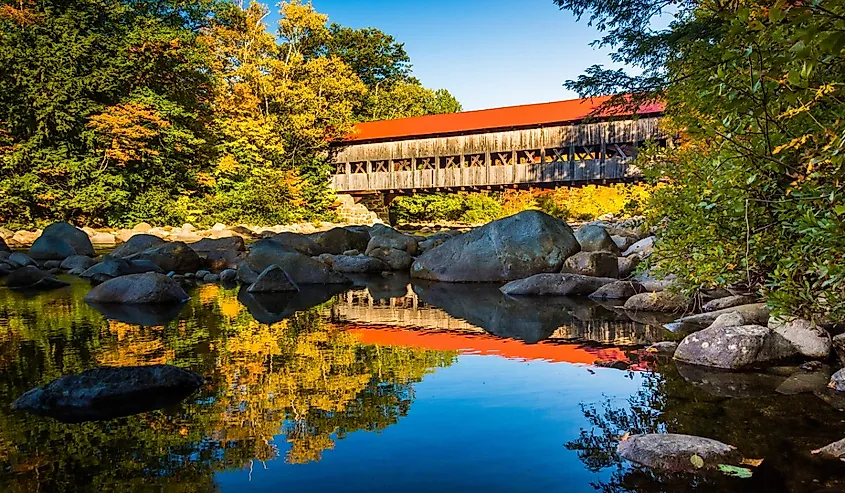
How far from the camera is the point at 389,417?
3553 mm

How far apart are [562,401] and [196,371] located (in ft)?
7.78

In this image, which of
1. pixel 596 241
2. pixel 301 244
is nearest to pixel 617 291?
pixel 596 241

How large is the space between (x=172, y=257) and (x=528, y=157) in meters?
17.7

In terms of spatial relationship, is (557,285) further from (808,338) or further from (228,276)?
(228,276)

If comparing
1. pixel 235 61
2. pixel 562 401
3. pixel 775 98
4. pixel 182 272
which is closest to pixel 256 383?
pixel 562 401

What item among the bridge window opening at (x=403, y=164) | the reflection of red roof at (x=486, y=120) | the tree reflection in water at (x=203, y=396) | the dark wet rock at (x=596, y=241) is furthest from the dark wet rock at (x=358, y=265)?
the bridge window opening at (x=403, y=164)

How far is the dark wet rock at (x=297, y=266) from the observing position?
1041cm

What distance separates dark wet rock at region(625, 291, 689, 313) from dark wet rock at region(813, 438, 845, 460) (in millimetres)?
4388

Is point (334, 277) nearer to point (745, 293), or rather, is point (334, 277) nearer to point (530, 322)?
point (530, 322)

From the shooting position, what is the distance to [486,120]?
1104 inches

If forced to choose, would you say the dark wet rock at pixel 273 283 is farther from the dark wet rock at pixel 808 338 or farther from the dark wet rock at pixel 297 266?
the dark wet rock at pixel 808 338

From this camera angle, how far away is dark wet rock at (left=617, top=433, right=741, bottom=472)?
2705mm

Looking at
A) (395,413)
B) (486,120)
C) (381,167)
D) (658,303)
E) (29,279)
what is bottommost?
(395,413)

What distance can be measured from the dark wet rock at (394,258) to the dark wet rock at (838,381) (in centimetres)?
962
